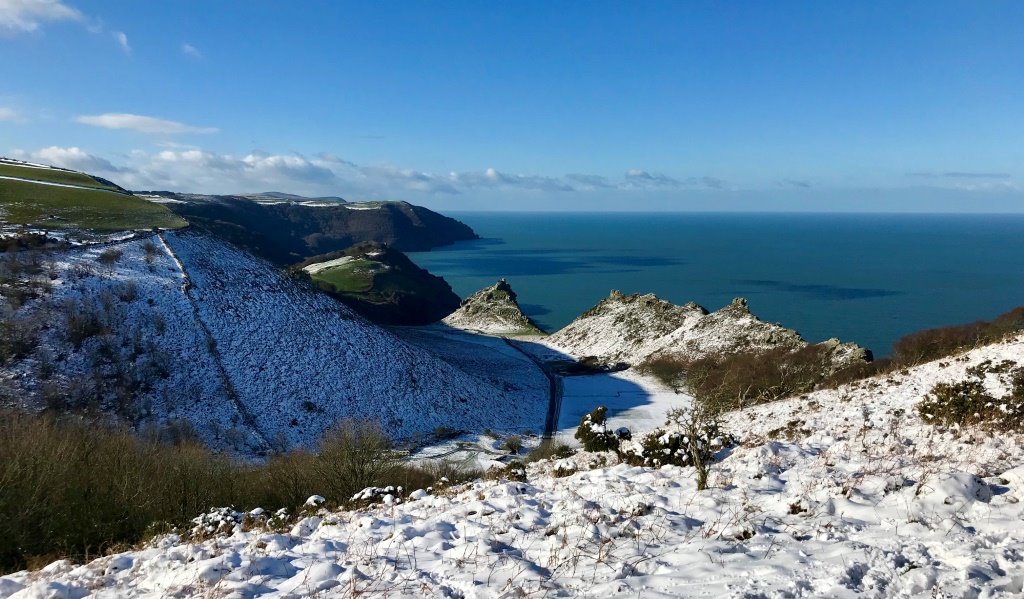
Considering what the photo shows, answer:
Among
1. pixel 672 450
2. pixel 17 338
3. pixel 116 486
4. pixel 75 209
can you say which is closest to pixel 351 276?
pixel 75 209

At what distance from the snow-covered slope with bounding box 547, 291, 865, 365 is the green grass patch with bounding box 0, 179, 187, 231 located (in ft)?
130

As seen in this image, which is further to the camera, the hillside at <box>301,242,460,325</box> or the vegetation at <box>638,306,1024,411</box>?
the hillside at <box>301,242,460,325</box>

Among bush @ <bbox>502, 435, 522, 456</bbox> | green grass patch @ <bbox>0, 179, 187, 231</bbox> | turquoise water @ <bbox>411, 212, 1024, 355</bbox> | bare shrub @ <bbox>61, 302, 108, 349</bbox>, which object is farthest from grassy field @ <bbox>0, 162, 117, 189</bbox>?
turquoise water @ <bbox>411, 212, 1024, 355</bbox>

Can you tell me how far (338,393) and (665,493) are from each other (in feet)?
82.2

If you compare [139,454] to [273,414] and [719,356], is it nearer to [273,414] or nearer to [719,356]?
[273,414]

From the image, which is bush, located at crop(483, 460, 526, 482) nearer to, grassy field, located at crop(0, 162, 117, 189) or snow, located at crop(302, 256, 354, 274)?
grassy field, located at crop(0, 162, 117, 189)

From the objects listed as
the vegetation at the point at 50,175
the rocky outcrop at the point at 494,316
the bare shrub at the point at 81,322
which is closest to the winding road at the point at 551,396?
the rocky outcrop at the point at 494,316

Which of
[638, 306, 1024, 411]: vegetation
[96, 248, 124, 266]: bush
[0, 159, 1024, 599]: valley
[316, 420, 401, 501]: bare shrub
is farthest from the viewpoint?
[96, 248, 124, 266]: bush

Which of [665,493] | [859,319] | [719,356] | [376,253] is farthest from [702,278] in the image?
[665,493]

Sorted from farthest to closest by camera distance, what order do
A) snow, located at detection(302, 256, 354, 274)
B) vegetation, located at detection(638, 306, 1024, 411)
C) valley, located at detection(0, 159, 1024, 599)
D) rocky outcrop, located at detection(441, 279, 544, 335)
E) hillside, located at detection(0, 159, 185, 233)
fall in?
snow, located at detection(302, 256, 354, 274) → rocky outcrop, located at detection(441, 279, 544, 335) → hillside, located at detection(0, 159, 185, 233) → vegetation, located at detection(638, 306, 1024, 411) → valley, located at detection(0, 159, 1024, 599)

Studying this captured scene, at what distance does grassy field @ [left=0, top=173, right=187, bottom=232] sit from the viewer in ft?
118

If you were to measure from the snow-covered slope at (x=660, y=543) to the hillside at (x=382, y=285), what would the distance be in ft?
241

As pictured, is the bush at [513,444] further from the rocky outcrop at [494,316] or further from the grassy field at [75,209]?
the rocky outcrop at [494,316]

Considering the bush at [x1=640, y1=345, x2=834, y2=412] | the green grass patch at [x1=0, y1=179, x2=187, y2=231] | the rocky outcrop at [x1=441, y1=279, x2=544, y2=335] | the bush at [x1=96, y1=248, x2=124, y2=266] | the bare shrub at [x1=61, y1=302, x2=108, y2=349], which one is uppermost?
the green grass patch at [x1=0, y1=179, x2=187, y2=231]
